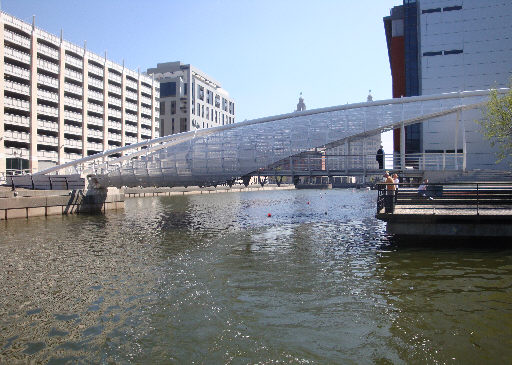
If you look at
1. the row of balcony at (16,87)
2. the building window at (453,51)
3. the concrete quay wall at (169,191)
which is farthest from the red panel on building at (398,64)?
the row of balcony at (16,87)

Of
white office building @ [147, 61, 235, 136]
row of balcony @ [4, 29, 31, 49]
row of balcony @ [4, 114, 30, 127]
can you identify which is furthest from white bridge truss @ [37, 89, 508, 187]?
white office building @ [147, 61, 235, 136]

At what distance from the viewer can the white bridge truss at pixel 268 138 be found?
3275 centimetres

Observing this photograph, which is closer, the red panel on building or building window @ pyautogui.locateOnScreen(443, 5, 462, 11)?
building window @ pyautogui.locateOnScreen(443, 5, 462, 11)

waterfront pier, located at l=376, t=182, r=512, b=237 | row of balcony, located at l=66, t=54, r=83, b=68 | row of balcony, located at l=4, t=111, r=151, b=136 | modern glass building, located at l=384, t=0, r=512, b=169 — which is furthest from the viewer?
row of balcony, located at l=66, t=54, r=83, b=68

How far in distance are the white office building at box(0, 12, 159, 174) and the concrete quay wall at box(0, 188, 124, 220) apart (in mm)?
28663

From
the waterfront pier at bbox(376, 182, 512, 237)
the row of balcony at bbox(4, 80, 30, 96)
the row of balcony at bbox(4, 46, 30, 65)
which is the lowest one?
the waterfront pier at bbox(376, 182, 512, 237)

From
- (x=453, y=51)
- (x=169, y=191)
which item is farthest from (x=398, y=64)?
(x=169, y=191)

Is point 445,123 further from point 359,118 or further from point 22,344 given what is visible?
point 22,344

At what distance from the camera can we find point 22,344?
8.32 metres

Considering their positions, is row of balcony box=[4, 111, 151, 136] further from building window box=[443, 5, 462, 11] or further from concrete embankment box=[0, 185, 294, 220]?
building window box=[443, 5, 462, 11]

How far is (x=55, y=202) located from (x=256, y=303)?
2989 centimetres

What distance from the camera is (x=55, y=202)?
35594 mm

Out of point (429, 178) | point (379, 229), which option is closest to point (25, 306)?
point (379, 229)

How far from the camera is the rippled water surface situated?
8016mm
